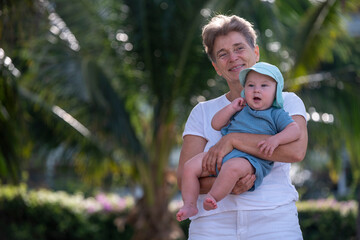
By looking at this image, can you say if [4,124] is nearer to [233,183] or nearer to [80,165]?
[80,165]

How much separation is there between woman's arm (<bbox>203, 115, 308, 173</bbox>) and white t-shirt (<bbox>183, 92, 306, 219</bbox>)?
94 millimetres

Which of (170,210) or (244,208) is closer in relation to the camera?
(244,208)

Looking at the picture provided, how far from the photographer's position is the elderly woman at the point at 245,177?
2420 mm

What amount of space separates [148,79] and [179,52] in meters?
0.61

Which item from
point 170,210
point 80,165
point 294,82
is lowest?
point 170,210

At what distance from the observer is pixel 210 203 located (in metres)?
2.40

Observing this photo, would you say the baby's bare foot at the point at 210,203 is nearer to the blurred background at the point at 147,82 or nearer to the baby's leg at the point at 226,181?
the baby's leg at the point at 226,181

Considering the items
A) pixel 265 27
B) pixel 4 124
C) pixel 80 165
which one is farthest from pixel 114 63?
pixel 4 124

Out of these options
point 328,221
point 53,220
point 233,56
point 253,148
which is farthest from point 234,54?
point 53,220

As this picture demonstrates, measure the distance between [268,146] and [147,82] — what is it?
→ 549 centimetres

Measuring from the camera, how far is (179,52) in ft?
24.4

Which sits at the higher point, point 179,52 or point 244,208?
point 179,52

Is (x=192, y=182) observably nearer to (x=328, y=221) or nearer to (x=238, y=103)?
(x=238, y=103)

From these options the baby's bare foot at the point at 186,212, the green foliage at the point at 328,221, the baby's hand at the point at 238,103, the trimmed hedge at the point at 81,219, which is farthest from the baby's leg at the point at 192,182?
the green foliage at the point at 328,221
